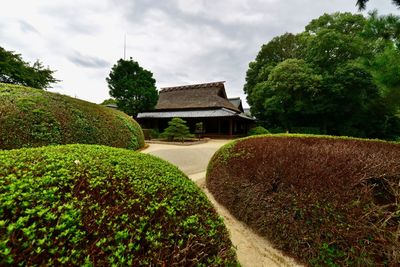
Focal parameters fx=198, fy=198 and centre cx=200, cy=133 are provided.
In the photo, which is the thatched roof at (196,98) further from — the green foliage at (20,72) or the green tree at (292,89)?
the green foliage at (20,72)

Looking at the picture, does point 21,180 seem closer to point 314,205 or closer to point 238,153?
point 314,205

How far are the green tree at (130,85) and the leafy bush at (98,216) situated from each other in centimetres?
1953

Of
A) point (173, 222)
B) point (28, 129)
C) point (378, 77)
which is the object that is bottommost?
point (173, 222)

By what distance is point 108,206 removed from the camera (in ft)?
4.87

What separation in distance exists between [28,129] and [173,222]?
495cm

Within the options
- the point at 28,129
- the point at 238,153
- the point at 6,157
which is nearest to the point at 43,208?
the point at 6,157

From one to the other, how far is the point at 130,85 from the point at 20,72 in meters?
8.27

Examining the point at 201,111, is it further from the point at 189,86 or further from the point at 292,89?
the point at 292,89

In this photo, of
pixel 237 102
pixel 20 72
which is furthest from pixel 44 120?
pixel 237 102

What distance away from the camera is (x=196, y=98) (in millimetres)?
23984

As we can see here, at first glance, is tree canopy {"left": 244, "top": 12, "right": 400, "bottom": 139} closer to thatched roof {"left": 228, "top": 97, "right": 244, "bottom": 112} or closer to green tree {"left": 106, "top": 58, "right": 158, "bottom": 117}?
thatched roof {"left": 228, "top": 97, "right": 244, "bottom": 112}

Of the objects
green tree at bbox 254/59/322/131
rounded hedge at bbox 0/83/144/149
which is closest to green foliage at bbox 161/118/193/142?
green tree at bbox 254/59/322/131

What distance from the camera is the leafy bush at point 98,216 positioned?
3.61 feet

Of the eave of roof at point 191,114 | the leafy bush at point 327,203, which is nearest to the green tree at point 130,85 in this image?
the eave of roof at point 191,114
